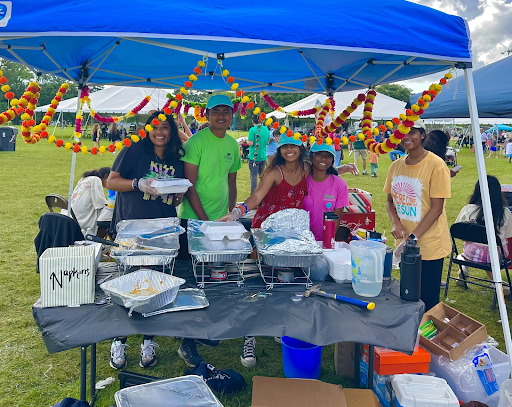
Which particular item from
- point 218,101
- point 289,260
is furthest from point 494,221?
point 218,101

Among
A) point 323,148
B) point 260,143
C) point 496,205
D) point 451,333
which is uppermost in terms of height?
point 260,143

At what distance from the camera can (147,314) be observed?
1.83 metres

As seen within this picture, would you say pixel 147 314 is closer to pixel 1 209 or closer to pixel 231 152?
pixel 231 152

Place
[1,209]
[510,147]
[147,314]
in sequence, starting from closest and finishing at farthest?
[147,314] → [1,209] → [510,147]

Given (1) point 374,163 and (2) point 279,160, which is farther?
(1) point 374,163

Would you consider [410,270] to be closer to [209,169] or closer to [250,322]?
[250,322]

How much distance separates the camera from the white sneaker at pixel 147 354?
274 centimetres

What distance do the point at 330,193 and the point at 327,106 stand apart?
5.79ft

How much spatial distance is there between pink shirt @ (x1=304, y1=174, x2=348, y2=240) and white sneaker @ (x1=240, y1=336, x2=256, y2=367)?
899 millimetres

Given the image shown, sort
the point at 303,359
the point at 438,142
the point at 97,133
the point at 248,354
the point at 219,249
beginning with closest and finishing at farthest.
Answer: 1. the point at 219,249
2. the point at 303,359
3. the point at 248,354
4. the point at 438,142
5. the point at 97,133

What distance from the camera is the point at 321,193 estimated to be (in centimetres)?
303

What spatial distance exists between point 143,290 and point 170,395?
1.68 feet

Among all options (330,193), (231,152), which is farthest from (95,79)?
(330,193)

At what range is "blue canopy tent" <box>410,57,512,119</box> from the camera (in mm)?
3807
